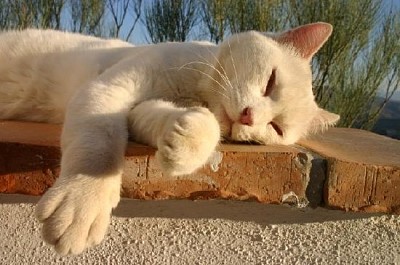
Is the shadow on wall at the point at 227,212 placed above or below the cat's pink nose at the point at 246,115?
below

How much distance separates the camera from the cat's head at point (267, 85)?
1.35m

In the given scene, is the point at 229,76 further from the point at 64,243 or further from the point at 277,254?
the point at 64,243

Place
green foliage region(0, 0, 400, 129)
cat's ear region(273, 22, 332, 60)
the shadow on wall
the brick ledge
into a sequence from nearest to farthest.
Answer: the brick ledge, the shadow on wall, cat's ear region(273, 22, 332, 60), green foliage region(0, 0, 400, 129)

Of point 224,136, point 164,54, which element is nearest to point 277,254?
point 224,136

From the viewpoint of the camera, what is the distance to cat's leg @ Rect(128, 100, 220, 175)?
0.92 m

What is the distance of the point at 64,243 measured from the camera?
0.90 meters

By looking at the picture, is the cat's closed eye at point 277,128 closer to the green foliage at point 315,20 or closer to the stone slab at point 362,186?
the stone slab at point 362,186

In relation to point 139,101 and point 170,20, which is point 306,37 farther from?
point 170,20

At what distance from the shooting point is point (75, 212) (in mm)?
935

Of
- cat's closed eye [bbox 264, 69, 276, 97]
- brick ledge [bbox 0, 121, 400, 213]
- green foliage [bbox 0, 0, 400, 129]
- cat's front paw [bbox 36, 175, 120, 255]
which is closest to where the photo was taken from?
cat's front paw [bbox 36, 175, 120, 255]

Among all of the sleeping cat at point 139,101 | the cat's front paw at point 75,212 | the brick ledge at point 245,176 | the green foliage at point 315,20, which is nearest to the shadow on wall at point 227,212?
the brick ledge at point 245,176

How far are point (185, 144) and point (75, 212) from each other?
24cm

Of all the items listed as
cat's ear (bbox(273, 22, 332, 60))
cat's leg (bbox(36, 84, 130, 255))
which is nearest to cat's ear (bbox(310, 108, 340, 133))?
cat's ear (bbox(273, 22, 332, 60))

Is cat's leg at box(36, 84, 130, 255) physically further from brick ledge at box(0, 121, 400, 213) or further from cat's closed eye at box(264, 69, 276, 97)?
cat's closed eye at box(264, 69, 276, 97)
